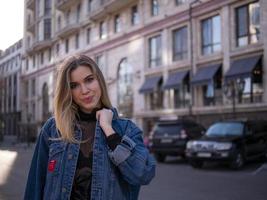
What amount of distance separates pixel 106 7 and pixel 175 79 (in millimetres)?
12293

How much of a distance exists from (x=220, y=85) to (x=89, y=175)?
87.9ft

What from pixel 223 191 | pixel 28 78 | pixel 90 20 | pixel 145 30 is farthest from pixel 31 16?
pixel 223 191

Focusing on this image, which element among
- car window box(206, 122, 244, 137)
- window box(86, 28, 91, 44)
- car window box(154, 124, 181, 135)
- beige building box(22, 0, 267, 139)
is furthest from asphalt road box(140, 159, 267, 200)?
window box(86, 28, 91, 44)

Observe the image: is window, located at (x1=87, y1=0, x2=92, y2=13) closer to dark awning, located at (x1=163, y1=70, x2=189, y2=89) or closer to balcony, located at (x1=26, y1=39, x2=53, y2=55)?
balcony, located at (x1=26, y1=39, x2=53, y2=55)

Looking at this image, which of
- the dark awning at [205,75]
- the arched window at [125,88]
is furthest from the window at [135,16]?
the dark awning at [205,75]

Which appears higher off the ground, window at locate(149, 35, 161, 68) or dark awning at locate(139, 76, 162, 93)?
window at locate(149, 35, 161, 68)

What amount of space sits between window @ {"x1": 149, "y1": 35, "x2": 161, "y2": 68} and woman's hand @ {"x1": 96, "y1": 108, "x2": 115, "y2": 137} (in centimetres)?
3216

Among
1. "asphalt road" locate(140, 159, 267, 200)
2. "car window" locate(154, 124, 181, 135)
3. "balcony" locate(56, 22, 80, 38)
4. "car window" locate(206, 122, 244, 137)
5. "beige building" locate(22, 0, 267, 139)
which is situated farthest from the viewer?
"balcony" locate(56, 22, 80, 38)

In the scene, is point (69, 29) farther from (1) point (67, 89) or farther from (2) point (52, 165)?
(2) point (52, 165)

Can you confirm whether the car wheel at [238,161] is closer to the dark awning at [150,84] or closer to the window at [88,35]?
the dark awning at [150,84]

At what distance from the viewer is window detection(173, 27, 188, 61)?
31.8 m

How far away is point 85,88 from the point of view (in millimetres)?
2504

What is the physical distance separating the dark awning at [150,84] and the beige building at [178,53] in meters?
0.07

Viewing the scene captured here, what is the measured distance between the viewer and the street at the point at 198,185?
381 inches
